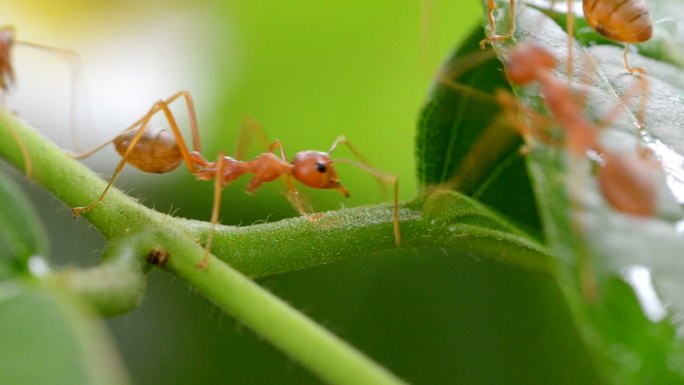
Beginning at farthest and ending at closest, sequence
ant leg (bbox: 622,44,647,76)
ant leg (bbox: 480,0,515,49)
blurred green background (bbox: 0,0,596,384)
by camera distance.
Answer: blurred green background (bbox: 0,0,596,384) → ant leg (bbox: 622,44,647,76) → ant leg (bbox: 480,0,515,49)

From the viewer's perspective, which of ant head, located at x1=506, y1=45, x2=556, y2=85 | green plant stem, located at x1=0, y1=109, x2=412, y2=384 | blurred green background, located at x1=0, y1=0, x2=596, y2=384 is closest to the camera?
green plant stem, located at x1=0, y1=109, x2=412, y2=384

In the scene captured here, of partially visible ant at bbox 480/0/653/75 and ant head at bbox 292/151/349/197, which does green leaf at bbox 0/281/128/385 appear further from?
ant head at bbox 292/151/349/197

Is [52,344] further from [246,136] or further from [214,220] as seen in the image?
[246,136]

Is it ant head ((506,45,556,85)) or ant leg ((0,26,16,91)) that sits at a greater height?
ant head ((506,45,556,85))

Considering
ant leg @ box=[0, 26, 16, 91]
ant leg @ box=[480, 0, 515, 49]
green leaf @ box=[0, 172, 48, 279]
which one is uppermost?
ant leg @ box=[480, 0, 515, 49]

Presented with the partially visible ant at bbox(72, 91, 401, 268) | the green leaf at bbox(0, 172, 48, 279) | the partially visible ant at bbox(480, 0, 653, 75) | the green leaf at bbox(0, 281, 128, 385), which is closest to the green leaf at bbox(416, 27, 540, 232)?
the partially visible ant at bbox(480, 0, 653, 75)

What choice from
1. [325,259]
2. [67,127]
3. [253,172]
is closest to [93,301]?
[325,259]

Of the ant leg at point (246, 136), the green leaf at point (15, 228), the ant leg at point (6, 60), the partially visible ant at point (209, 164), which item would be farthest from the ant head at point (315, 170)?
the green leaf at point (15, 228)

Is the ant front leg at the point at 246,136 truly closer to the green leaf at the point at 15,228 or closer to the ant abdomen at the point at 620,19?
the ant abdomen at the point at 620,19
